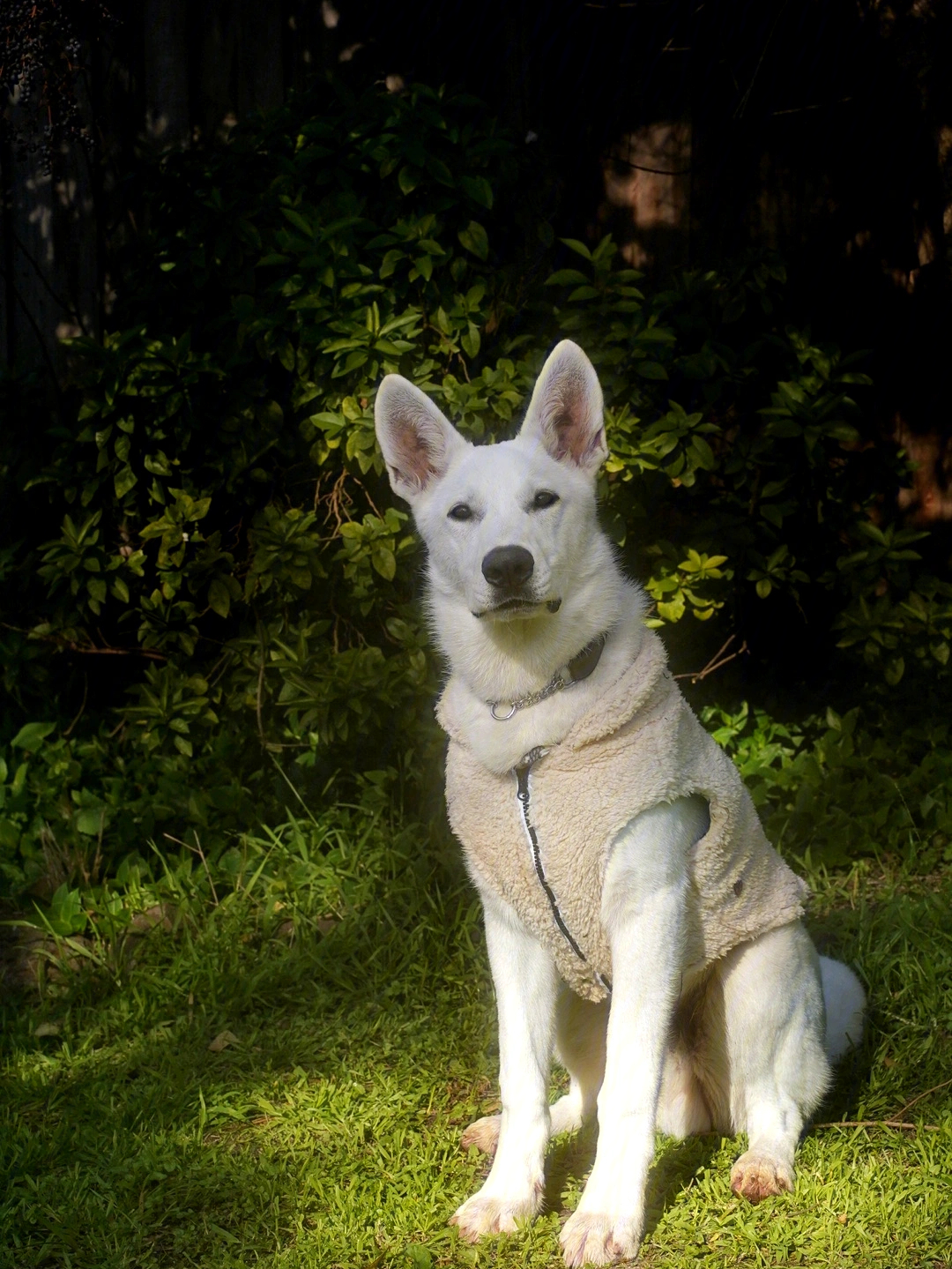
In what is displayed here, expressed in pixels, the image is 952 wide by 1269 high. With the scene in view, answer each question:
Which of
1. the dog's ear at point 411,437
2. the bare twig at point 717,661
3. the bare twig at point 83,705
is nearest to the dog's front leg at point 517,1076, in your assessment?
the dog's ear at point 411,437

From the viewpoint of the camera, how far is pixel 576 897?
2883mm

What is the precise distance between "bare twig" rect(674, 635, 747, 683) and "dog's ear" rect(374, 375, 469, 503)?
1.90m

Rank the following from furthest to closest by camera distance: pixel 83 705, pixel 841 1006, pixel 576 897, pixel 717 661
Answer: pixel 83 705, pixel 717 661, pixel 841 1006, pixel 576 897

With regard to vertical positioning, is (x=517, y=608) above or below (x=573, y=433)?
below

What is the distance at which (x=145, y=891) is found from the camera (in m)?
4.62

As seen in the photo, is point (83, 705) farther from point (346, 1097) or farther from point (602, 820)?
point (602, 820)

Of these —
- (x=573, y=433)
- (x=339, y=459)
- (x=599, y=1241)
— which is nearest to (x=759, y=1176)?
(x=599, y=1241)

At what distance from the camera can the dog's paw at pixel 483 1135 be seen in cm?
336

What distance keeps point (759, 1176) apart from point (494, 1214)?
2.08 ft

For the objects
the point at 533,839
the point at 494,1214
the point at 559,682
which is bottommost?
the point at 494,1214

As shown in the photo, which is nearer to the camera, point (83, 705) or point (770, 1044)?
point (770, 1044)

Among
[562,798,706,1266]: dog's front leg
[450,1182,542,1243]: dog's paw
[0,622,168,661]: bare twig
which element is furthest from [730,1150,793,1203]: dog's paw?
[0,622,168,661]: bare twig

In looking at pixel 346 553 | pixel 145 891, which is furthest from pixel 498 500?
pixel 145 891

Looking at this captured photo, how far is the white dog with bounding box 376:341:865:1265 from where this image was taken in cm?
283
